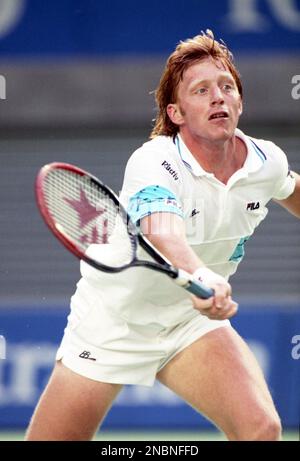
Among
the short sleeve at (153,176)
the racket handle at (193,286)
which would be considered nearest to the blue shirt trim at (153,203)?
the short sleeve at (153,176)

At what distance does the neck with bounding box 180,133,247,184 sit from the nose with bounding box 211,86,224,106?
0.16m

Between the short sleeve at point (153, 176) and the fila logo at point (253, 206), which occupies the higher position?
the short sleeve at point (153, 176)

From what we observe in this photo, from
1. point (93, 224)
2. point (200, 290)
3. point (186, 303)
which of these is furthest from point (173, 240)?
A: point (186, 303)

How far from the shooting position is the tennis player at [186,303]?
4.65 metres

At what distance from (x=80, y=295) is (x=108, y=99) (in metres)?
4.37

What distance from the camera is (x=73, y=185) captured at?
15.2 feet

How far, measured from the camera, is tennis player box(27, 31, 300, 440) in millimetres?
4648

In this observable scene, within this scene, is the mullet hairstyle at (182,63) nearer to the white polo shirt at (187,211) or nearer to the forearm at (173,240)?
the white polo shirt at (187,211)

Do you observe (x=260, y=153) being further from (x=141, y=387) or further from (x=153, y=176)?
(x=141, y=387)

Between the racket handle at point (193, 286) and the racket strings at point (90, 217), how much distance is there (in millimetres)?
254

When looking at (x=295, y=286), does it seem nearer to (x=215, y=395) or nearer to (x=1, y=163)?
(x=1, y=163)

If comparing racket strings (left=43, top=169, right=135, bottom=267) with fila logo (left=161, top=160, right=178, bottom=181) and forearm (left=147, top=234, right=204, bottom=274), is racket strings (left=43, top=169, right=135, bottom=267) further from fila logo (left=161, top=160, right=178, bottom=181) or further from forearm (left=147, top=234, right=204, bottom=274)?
fila logo (left=161, top=160, right=178, bottom=181)

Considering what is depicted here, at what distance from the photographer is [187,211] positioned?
4672mm

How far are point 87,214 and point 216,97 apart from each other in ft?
2.15
